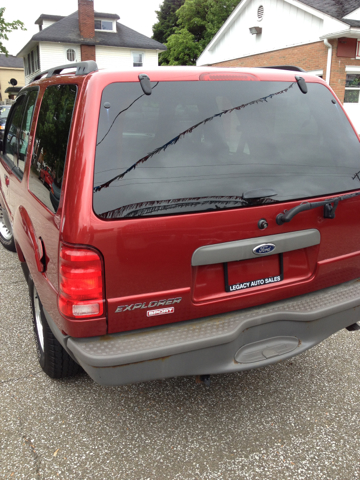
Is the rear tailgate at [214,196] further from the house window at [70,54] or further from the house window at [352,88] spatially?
the house window at [70,54]

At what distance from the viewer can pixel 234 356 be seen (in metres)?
2.21

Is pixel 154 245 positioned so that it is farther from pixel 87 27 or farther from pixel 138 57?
pixel 138 57

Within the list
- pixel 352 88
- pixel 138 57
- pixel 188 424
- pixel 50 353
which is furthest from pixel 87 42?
pixel 188 424

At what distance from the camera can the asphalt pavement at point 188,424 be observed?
7.36 ft

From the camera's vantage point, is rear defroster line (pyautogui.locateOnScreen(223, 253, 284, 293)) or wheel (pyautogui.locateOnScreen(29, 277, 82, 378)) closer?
rear defroster line (pyautogui.locateOnScreen(223, 253, 284, 293))

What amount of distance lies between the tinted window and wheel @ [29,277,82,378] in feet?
4.44

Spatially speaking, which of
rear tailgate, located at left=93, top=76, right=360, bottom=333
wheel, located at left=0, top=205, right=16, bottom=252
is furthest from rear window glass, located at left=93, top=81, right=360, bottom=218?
wheel, located at left=0, top=205, right=16, bottom=252

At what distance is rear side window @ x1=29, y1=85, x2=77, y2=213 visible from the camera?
85.5 inches

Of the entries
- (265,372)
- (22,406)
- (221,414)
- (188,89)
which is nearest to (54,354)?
(22,406)

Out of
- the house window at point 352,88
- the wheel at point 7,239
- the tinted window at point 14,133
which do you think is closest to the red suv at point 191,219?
the tinted window at point 14,133

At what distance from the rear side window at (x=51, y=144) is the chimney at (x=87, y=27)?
37.5 metres

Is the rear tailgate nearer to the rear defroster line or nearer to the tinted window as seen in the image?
the rear defroster line

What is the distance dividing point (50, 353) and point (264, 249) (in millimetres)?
1580

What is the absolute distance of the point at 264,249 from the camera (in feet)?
7.31
